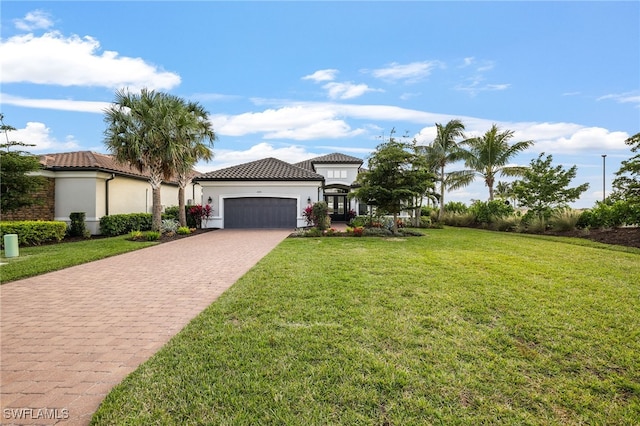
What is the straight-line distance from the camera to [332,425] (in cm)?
224

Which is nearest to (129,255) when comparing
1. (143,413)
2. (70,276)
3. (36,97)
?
(70,276)

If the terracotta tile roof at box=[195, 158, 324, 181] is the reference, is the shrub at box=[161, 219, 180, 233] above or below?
below

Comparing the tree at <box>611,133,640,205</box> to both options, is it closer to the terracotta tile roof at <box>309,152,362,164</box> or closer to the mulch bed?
the mulch bed

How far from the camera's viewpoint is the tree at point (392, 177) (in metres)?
14.7

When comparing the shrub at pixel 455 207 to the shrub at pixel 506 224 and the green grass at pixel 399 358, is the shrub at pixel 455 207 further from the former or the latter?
the green grass at pixel 399 358

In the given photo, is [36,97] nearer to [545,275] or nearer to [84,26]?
[84,26]

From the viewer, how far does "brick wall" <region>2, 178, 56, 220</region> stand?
15.0 metres

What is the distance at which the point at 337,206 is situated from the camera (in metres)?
28.2

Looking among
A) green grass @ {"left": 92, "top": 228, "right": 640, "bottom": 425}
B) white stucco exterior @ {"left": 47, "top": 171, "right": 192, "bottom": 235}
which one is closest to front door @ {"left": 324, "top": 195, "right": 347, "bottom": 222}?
white stucco exterior @ {"left": 47, "top": 171, "right": 192, "bottom": 235}

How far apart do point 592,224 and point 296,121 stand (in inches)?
733

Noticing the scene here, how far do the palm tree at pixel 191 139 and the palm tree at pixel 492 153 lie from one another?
19348 millimetres

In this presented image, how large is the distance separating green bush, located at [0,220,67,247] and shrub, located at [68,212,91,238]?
1220mm

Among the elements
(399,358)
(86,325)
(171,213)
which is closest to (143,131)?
(171,213)

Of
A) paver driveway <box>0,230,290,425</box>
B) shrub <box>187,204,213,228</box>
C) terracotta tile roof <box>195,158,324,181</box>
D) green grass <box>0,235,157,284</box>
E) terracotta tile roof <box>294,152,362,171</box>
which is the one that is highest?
terracotta tile roof <box>294,152,362,171</box>
